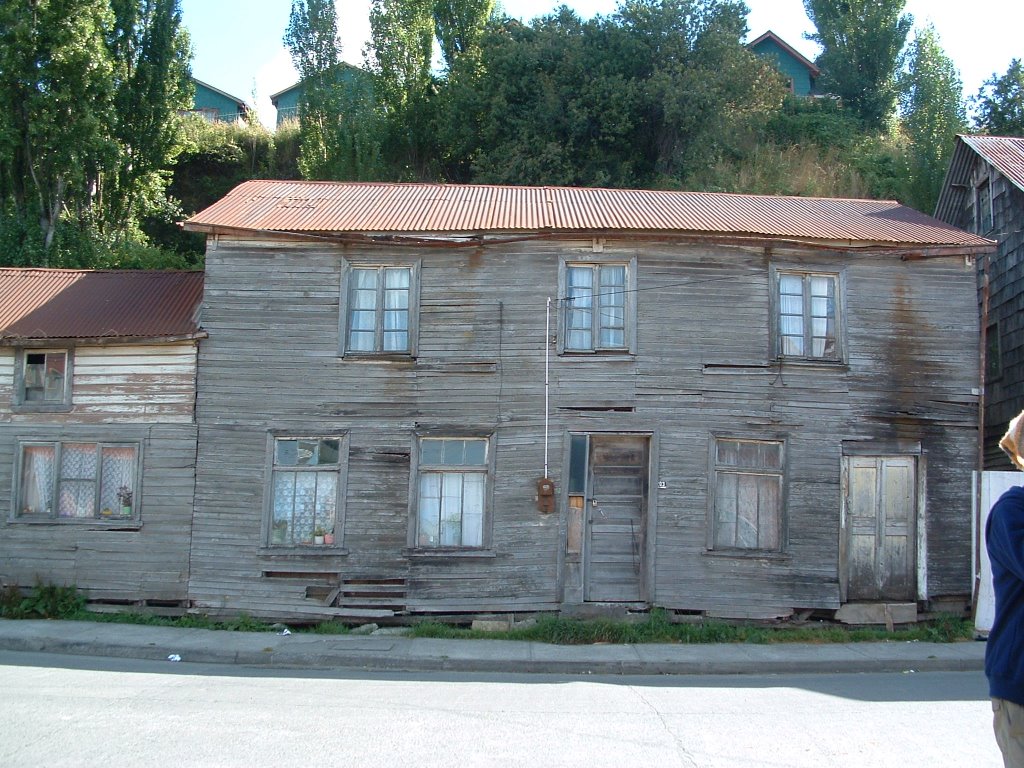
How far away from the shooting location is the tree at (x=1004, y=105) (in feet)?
86.1

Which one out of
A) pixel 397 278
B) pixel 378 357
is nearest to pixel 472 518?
pixel 378 357

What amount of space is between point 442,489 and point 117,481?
4851 mm

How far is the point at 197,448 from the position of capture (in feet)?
44.3

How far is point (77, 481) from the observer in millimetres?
13781

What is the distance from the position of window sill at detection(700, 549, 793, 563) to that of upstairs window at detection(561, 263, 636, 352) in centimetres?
326

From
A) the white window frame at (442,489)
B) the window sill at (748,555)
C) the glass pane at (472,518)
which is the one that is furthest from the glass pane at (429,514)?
the window sill at (748,555)

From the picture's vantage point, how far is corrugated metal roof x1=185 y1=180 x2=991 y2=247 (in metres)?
13.5

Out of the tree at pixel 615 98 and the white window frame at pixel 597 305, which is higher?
the tree at pixel 615 98

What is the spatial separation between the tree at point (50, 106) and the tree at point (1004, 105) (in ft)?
80.4

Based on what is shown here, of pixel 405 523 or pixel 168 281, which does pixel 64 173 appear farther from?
pixel 405 523

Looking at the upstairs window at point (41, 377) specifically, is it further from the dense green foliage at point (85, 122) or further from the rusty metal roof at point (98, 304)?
the dense green foliage at point (85, 122)

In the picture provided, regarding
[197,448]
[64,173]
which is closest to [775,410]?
[197,448]

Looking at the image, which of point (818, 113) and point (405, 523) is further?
point (818, 113)

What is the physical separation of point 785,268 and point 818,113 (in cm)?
2397
